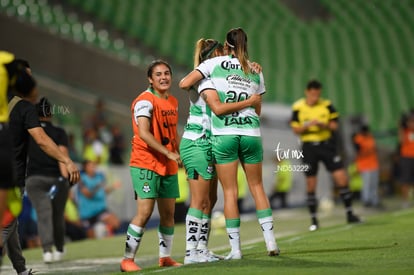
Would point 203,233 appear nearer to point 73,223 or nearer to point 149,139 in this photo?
point 149,139

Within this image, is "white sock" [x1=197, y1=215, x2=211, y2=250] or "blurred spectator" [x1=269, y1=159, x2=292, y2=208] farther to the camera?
"blurred spectator" [x1=269, y1=159, x2=292, y2=208]

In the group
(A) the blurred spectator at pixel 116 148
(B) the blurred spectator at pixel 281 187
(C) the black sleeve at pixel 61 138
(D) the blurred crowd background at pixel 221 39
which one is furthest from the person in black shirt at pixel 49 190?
(B) the blurred spectator at pixel 281 187

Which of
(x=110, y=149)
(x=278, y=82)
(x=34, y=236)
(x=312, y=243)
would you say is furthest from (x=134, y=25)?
(x=312, y=243)

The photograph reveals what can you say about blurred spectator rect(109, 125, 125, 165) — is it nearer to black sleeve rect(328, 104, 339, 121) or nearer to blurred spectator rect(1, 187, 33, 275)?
black sleeve rect(328, 104, 339, 121)

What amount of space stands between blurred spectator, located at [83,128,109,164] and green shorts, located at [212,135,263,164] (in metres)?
10.0

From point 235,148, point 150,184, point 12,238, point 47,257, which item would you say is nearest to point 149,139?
point 150,184

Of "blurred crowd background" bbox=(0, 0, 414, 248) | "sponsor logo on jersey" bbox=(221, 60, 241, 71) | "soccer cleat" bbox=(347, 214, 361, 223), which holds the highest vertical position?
Answer: "blurred crowd background" bbox=(0, 0, 414, 248)

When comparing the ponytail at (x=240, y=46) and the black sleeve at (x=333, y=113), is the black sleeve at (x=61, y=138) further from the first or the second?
the black sleeve at (x=333, y=113)

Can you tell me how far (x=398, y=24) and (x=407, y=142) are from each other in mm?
16488

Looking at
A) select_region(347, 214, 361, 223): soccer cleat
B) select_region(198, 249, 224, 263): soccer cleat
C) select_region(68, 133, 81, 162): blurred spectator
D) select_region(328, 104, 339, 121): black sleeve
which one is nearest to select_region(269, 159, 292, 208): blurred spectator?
select_region(68, 133, 81, 162): blurred spectator

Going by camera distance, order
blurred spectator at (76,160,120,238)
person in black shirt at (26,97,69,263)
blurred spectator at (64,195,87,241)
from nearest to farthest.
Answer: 1. person in black shirt at (26,97,69,263)
2. blurred spectator at (64,195,87,241)
3. blurred spectator at (76,160,120,238)

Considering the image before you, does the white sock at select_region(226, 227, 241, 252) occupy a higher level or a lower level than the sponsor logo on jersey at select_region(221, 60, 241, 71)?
lower

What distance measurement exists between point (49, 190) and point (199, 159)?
12.5 feet

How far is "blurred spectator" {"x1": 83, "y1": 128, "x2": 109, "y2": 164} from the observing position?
20.4 metres
